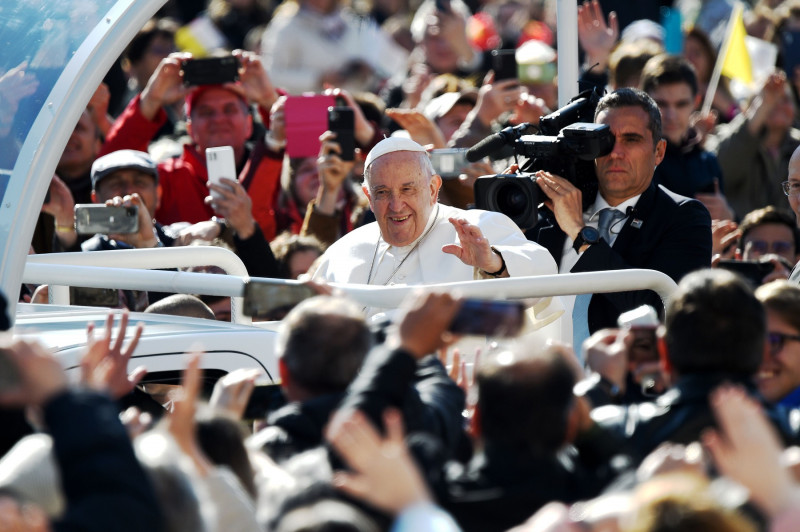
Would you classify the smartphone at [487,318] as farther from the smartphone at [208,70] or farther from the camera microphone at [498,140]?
the smartphone at [208,70]

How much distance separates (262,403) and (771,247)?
3589mm

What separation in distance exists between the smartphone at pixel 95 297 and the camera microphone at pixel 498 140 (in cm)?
159

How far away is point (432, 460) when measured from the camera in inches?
118

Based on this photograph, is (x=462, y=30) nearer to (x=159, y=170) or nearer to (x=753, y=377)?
(x=159, y=170)

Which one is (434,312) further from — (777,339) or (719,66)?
(719,66)

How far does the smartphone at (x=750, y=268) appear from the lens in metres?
5.72

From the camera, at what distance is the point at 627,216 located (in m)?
5.48

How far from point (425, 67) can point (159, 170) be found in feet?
10.6

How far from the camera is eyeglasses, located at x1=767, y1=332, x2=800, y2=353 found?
3836 millimetres

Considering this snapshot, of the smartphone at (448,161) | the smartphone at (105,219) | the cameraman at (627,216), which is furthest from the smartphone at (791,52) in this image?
the smartphone at (105,219)

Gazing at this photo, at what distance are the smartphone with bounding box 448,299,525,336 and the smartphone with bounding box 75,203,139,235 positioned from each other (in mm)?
3241

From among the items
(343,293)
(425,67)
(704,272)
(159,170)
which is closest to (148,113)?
(159,170)

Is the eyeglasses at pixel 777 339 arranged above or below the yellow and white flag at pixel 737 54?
A: below

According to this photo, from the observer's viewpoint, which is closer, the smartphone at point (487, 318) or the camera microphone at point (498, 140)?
the smartphone at point (487, 318)
